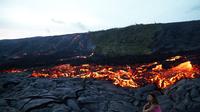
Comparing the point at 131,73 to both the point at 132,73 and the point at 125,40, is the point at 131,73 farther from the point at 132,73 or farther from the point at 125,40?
the point at 125,40

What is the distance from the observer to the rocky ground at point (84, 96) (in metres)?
12.7

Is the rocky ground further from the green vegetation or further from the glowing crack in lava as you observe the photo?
the green vegetation

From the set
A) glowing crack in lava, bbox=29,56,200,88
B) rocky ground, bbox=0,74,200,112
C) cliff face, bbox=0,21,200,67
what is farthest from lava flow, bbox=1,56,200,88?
cliff face, bbox=0,21,200,67

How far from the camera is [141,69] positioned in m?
16.8

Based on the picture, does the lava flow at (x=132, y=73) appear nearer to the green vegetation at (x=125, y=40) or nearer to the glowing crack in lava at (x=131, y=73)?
the glowing crack in lava at (x=131, y=73)

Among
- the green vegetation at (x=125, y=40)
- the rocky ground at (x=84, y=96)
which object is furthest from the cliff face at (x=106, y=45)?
the rocky ground at (x=84, y=96)

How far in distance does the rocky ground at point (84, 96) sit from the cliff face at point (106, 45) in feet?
11.8

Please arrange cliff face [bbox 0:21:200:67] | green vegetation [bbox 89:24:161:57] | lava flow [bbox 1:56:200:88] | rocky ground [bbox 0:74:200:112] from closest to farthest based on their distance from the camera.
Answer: rocky ground [bbox 0:74:200:112], lava flow [bbox 1:56:200:88], cliff face [bbox 0:21:200:67], green vegetation [bbox 89:24:161:57]

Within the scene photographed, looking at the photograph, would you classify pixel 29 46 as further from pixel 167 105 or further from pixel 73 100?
pixel 167 105

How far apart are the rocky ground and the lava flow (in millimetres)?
544

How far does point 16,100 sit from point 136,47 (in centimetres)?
895

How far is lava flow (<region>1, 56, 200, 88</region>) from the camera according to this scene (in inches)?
594

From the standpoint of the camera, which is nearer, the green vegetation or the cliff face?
the cliff face

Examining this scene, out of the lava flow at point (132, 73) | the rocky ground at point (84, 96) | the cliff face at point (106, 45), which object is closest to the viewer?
the rocky ground at point (84, 96)
